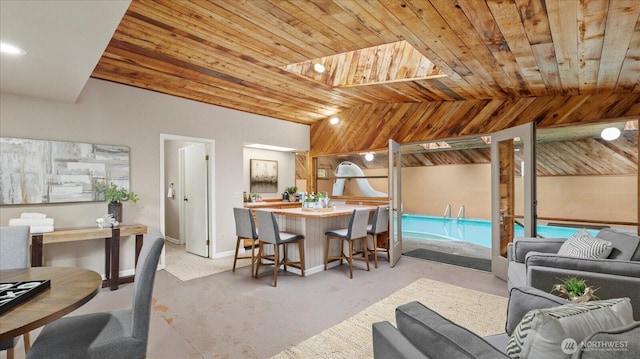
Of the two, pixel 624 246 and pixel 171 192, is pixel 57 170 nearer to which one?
pixel 171 192

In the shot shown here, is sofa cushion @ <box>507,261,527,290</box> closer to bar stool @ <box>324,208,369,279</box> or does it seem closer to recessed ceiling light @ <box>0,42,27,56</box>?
bar stool @ <box>324,208,369,279</box>

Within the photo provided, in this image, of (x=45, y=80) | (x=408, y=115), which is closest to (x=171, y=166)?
(x=45, y=80)

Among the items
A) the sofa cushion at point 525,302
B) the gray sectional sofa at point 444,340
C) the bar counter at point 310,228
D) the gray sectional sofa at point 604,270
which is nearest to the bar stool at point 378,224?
the bar counter at point 310,228

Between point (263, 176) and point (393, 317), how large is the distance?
16.5 ft

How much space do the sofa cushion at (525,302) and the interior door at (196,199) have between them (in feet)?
15.0

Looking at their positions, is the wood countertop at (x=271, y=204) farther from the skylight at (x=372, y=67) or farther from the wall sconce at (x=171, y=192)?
the skylight at (x=372, y=67)

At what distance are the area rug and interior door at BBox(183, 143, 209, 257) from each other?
3266 millimetres

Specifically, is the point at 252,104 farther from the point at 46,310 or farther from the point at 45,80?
the point at 46,310

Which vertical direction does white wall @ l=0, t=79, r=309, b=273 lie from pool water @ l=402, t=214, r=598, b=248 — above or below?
above

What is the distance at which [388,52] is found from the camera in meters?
3.84

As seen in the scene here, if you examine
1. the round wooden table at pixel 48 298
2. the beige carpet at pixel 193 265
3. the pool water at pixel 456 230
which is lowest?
A: the pool water at pixel 456 230

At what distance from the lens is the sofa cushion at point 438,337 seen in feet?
2.93

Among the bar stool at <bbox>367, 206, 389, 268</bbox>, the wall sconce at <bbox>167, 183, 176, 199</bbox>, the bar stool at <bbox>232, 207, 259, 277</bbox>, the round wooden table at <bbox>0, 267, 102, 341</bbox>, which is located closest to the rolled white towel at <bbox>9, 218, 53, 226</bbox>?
the round wooden table at <bbox>0, 267, 102, 341</bbox>

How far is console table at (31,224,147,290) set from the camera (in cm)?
299
